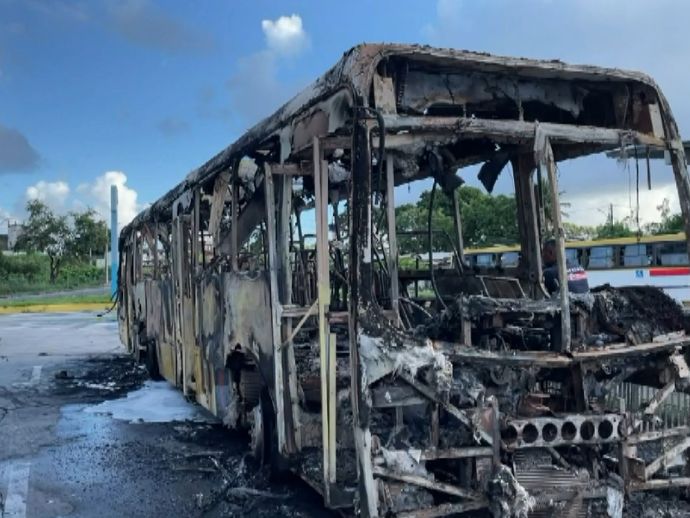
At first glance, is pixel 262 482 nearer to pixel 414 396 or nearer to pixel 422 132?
pixel 414 396

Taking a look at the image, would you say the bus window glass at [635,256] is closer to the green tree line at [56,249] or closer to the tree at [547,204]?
→ the tree at [547,204]

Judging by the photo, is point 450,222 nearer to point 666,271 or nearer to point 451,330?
point 451,330

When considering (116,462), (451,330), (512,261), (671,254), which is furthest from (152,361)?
(671,254)

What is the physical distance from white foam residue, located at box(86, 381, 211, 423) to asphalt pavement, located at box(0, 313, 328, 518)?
0.16ft

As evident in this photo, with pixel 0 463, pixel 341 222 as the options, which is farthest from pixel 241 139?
pixel 0 463

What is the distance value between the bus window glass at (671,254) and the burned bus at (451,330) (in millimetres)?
16325

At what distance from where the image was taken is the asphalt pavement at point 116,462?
5.52 meters

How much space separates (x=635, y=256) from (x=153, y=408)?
16.7 m

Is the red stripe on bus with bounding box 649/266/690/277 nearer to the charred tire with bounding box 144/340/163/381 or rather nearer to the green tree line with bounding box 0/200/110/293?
the charred tire with bounding box 144/340/163/381

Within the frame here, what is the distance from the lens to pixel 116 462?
22.6 feet

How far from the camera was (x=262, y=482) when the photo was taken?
5766mm

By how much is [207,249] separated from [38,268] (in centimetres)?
4939

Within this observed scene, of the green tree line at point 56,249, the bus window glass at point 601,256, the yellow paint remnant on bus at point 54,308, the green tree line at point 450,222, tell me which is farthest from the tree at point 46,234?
the green tree line at point 450,222

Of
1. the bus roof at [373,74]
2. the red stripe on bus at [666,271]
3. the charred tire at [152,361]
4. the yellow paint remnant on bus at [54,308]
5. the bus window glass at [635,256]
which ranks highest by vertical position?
the bus roof at [373,74]
